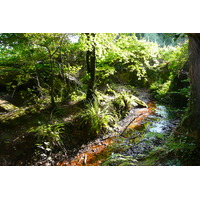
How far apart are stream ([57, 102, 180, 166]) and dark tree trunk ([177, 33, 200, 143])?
621 mm

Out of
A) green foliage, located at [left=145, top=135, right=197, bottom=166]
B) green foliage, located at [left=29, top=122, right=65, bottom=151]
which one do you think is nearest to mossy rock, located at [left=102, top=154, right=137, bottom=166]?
green foliage, located at [left=145, top=135, right=197, bottom=166]

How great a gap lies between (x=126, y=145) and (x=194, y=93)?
154 cm

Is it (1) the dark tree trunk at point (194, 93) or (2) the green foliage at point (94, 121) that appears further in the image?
(2) the green foliage at point (94, 121)

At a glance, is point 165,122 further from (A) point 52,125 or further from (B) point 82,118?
(A) point 52,125

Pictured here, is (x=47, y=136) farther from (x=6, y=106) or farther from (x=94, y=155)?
(x=6, y=106)

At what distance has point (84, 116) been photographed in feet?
11.0

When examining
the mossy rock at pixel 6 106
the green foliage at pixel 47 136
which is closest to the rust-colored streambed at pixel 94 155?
the green foliage at pixel 47 136

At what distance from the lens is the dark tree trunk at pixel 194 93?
185 cm

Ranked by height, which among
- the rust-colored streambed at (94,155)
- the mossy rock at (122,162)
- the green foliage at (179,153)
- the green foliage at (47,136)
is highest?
the green foliage at (179,153)

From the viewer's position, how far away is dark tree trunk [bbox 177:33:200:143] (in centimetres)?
185

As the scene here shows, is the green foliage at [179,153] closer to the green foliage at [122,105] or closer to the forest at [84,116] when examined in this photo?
the forest at [84,116]

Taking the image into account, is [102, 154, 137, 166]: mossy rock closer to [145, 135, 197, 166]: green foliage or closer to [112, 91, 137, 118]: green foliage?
[145, 135, 197, 166]: green foliage
